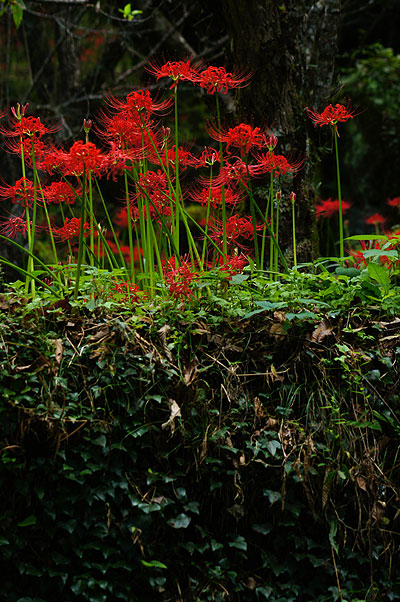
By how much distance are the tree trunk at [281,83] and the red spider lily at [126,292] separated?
124 centimetres

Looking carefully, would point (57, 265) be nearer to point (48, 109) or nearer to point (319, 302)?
point (319, 302)

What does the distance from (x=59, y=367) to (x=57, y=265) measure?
25.1 inches

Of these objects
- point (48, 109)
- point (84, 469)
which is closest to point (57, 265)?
point (84, 469)

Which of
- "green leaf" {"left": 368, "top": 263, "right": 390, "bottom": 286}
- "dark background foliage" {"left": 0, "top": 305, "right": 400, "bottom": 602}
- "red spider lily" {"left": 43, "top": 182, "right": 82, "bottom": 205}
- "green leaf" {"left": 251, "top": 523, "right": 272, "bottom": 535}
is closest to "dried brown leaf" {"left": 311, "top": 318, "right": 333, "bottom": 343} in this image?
"dark background foliage" {"left": 0, "top": 305, "right": 400, "bottom": 602}

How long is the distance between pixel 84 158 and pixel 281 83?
1731 millimetres

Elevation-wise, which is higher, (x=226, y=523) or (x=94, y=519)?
(x=94, y=519)

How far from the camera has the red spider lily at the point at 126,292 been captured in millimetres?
2617

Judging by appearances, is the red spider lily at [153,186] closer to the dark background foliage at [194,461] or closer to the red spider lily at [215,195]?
the red spider lily at [215,195]

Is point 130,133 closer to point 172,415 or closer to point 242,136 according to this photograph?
point 242,136

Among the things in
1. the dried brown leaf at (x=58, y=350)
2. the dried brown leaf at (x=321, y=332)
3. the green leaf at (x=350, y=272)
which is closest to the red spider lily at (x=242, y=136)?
the green leaf at (x=350, y=272)

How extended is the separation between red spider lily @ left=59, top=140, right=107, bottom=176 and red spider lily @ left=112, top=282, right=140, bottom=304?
518 mm

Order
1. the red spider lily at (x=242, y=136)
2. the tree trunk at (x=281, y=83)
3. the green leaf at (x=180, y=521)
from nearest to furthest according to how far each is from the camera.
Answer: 1. the green leaf at (x=180, y=521)
2. the red spider lily at (x=242, y=136)
3. the tree trunk at (x=281, y=83)

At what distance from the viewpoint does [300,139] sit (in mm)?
3656

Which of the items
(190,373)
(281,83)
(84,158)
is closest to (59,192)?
(84,158)
